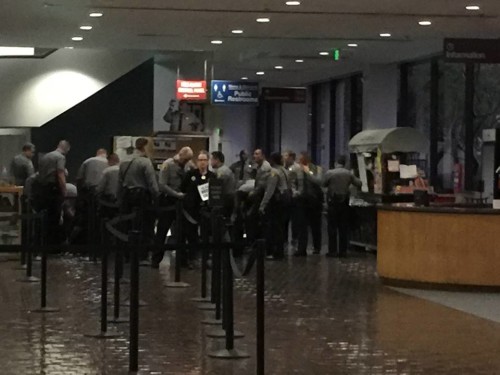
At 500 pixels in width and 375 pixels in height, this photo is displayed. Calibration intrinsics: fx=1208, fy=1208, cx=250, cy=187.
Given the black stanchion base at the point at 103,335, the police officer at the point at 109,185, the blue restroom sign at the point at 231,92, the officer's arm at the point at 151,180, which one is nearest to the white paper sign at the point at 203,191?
the officer's arm at the point at 151,180

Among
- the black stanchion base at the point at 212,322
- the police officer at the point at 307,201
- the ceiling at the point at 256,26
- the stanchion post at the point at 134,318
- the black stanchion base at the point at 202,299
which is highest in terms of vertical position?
the ceiling at the point at 256,26

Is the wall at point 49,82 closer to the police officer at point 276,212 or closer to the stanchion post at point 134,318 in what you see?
the police officer at point 276,212

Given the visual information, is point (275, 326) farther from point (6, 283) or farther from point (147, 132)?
point (147, 132)

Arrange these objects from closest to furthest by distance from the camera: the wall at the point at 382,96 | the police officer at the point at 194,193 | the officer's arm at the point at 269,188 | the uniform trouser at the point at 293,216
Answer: the police officer at the point at 194,193, the officer's arm at the point at 269,188, the uniform trouser at the point at 293,216, the wall at the point at 382,96

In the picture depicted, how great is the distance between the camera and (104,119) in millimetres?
25422

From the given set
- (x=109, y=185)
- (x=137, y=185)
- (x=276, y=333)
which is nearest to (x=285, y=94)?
(x=109, y=185)

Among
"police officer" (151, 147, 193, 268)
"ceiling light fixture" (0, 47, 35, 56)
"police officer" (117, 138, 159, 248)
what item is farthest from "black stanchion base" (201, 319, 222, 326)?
"ceiling light fixture" (0, 47, 35, 56)

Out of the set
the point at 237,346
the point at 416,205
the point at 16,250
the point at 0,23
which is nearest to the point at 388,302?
the point at 416,205

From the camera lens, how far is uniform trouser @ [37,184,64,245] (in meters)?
19.7

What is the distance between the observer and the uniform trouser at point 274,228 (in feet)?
64.5

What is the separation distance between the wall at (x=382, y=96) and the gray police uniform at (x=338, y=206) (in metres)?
5.96

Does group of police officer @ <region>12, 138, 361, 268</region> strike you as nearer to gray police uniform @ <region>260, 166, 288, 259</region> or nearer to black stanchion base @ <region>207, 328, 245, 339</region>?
gray police uniform @ <region>260, 166, 288, 259</region>

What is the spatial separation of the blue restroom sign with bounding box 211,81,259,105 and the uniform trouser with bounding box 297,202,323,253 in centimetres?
755

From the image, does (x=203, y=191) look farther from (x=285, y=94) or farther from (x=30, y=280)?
(x=285, y=94)
